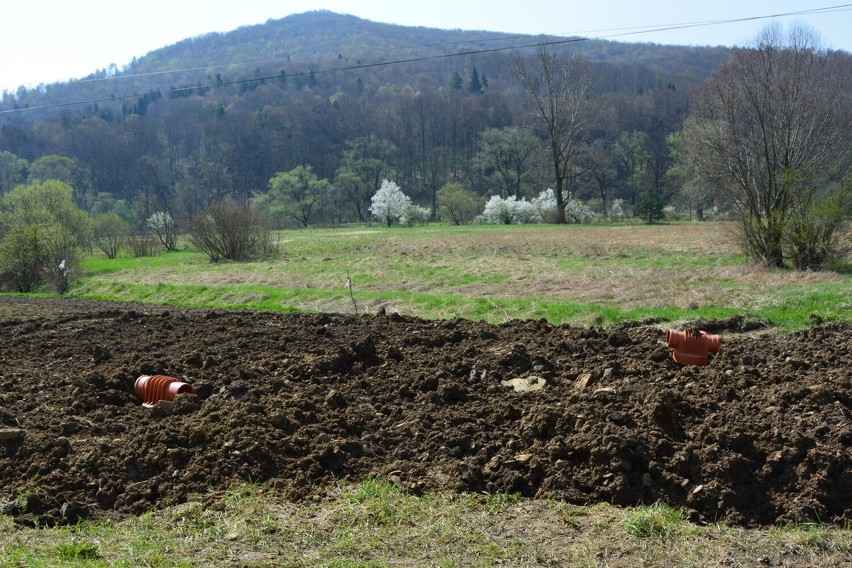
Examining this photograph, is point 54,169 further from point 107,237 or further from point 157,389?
point 157,389

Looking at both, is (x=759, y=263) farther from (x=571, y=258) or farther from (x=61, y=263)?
(x=61, y=263)

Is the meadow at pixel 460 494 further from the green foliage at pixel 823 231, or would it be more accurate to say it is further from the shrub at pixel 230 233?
the shrub at pixel 230 233

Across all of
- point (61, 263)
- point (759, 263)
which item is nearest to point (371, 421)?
point (759, 263)

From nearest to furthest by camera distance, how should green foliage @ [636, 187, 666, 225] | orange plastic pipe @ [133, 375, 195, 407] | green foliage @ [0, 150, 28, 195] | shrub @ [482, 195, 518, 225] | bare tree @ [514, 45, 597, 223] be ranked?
orange plastic pipe @ [133, 375, 195, 407] → green foliage @ [636, 187, 666, 225] → bare tree @ [514, 45, 597, 223] → shrub @ [482, 195, 518, 225] → green foliage @ [0, 150, 28, 195]

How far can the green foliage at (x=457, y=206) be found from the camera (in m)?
61.1

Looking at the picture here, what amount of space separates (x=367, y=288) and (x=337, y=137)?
87330 mm

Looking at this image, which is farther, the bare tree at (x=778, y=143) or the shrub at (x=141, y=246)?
the shrub at (x=141, y=246)

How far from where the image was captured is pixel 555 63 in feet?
190

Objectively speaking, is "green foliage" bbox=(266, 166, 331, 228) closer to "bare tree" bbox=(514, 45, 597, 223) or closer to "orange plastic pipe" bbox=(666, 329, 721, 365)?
"bare tree" bbox=(514, 45, 597, 223)

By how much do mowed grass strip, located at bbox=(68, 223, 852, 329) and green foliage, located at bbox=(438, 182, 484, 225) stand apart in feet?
83.7

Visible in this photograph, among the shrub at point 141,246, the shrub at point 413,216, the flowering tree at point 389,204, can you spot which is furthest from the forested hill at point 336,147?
the shrub at point 141,246

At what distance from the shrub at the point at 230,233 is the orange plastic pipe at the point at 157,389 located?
24.5m

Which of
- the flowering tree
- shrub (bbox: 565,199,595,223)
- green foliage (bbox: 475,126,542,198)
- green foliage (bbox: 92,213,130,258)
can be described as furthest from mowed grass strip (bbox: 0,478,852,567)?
green foliage (bbox: 475,126,542,198)

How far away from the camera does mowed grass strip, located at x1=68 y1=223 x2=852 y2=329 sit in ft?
46.8
